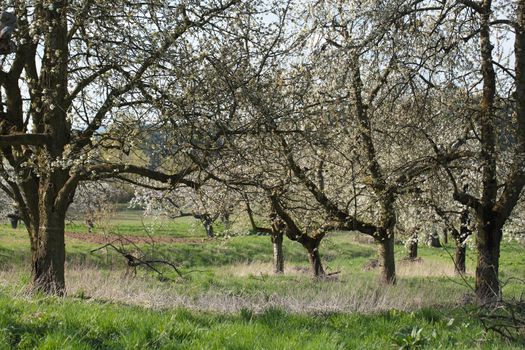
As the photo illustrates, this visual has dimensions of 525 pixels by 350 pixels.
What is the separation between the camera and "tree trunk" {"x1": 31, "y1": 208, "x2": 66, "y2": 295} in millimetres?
9414

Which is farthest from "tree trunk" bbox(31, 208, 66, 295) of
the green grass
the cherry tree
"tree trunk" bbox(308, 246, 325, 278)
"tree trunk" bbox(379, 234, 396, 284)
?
"tree trunk" bbox(308, 246, 325, 278)

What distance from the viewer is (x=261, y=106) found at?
27.1 feet

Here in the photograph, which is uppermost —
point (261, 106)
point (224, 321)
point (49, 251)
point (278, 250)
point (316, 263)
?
point (261, 106)

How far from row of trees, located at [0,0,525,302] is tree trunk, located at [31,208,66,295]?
0.08 feet

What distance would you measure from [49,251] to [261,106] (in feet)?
15.0

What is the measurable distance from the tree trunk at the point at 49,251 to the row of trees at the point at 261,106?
0.02m

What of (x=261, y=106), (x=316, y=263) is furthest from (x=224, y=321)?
(x=316, y=263)

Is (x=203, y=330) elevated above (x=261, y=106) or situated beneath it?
situated beneath

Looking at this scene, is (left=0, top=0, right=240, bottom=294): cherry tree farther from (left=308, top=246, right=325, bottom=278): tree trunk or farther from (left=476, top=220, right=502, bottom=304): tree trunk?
(left=308, top=246, right=325, bottom=278): tree trunk

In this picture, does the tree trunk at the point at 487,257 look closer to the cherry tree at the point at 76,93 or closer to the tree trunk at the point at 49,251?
the cherry tree at the point at 76,93

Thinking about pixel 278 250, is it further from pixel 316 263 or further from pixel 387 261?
pixel 387 261

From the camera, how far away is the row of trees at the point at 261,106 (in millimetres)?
8164

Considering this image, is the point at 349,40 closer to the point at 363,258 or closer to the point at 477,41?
the point at 477,41

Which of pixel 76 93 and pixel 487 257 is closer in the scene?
pixel 76 93
